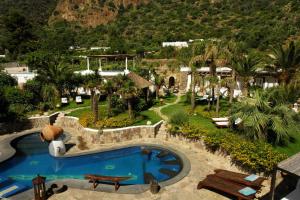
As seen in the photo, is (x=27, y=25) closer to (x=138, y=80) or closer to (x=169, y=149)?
(x=138, y=80)

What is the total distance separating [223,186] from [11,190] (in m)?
9.79

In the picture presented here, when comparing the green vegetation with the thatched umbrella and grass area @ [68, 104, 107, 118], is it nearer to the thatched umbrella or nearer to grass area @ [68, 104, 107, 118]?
grass area @ [68, 104, 107, 118]

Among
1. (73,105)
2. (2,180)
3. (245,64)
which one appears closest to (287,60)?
(245,64)

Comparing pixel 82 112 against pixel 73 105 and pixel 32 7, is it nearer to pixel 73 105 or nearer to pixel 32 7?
pixel 73 105

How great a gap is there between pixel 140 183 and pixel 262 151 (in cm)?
646

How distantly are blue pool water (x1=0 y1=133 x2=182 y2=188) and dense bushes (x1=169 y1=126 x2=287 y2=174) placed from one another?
7.25 feet

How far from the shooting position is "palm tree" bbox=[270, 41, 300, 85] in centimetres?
2200

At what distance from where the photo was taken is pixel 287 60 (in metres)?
22.2

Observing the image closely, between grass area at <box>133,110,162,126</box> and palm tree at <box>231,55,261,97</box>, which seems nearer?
grass area at <box>133,110,162,126</box>

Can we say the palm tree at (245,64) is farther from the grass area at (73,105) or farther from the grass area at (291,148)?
the grass area at (73,105)

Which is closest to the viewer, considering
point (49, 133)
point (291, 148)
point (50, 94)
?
point (291, 148)

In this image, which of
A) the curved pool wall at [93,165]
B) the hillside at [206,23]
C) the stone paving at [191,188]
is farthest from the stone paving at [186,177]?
the hillside at [206,23]

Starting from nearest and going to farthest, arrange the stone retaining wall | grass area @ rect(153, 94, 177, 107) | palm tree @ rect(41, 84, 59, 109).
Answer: the stone retaining wall, palm tree @ rect(41, 84, 59, 109), grass area @ rect(153, 94, 177, 107)

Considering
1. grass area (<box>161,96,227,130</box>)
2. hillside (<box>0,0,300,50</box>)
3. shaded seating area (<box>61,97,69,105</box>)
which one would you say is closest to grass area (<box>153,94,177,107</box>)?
grass area (<box>161,96,227,130</box>)
